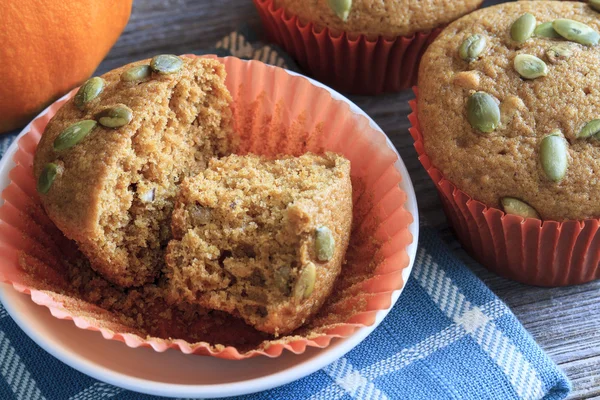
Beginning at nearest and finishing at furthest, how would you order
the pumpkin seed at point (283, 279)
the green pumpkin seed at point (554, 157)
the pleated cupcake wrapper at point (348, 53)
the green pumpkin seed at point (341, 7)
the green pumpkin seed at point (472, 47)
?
the pumpkin seed at point (283, 279)
the green pumpkin seed at point (554, 157)
the green pumpkin seed at point (472, 47)
the green pumpkin seed at point (341, 7)
the pleated cupcake wrapper at point (348, 53)

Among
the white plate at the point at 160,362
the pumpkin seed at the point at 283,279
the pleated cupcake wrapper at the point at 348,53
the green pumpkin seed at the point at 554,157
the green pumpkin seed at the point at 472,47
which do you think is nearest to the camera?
the white plate at the point at 160,362

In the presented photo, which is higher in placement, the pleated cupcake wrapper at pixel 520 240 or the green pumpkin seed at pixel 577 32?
the green pumpkin seed at pixel 577 32

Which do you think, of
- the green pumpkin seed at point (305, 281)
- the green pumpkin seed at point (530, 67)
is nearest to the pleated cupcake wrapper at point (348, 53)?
the green pumpkin seed at point (530, 67)

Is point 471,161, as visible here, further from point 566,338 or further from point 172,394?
point 172,394

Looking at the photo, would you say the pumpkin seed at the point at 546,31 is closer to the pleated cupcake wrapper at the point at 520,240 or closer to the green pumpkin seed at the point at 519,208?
the pleated cupcake wrapper at the point at 520,240

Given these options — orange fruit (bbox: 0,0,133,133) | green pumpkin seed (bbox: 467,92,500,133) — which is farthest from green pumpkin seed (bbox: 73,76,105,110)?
green pumpkin seed (bbox: 467,92,500,133)

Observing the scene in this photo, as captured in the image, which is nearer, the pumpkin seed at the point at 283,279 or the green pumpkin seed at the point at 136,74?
the pumpkin seed at the point at 283,279

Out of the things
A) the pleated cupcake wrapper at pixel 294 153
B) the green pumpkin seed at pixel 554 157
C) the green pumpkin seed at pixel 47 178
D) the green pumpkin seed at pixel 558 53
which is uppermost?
the green pumpkin seed at pixel 558 53
